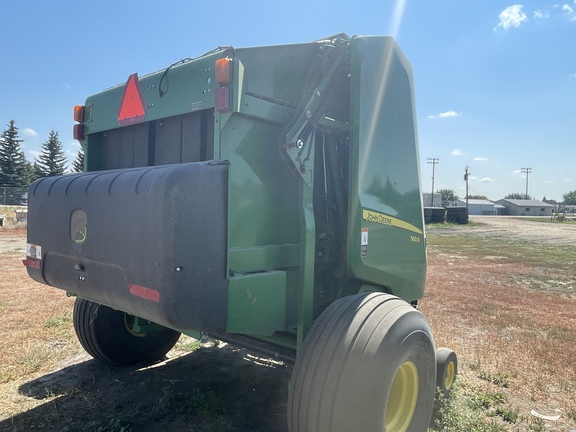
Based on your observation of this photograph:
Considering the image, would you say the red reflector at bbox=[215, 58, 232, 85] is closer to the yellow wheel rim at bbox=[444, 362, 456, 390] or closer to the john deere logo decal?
the john deere logo decal

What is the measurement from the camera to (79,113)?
3.60 metres

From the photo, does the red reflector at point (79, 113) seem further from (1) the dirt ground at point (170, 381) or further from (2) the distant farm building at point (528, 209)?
(2) the distant farm building at point (528, 209)

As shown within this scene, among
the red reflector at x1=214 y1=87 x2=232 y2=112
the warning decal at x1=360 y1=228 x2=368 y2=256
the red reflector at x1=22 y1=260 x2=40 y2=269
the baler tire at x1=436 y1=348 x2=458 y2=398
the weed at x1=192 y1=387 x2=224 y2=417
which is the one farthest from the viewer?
the baler tire at x1=436 y1=348 x2=458 y2=398

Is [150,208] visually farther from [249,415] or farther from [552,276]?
[552,276]

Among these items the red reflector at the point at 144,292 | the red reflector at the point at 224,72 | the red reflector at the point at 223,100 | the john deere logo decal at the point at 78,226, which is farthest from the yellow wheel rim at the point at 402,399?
the john deere logo decal at the point at 78,226

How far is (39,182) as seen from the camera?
10.3 feet

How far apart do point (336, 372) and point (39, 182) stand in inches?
93.1

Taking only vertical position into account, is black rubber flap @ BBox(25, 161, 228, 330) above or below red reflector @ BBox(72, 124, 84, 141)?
below

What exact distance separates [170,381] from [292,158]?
245 cm

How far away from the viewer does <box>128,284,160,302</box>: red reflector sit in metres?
2.26

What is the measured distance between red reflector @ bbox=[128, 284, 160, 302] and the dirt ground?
4.08 ft

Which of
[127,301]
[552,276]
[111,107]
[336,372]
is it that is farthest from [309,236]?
[552,276]

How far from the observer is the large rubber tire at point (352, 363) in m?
2.26

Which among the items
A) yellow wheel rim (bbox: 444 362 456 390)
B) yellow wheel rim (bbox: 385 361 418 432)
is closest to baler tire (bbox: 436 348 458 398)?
yellow wheel rim (bbox: 444 362 456 390)
